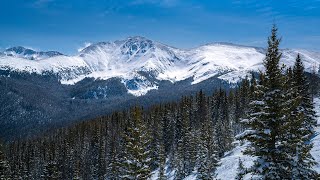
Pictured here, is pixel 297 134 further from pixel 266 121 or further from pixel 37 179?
pixel 37 179

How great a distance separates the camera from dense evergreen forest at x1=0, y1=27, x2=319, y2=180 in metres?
20.5

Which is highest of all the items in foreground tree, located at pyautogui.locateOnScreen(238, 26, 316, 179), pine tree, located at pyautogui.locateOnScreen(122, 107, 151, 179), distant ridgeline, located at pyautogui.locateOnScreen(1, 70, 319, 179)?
foreground tree, located at pyautogui.locateOnScreen(238, 26, 316, 179)

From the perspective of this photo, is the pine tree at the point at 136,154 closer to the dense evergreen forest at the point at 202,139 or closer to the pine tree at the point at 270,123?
the dense evergreen forest at the point at 202,139

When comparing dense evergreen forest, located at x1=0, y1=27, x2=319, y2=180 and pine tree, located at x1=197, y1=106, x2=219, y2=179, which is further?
pine tree, located at x1=197, y1=106, x2=219, y2=179

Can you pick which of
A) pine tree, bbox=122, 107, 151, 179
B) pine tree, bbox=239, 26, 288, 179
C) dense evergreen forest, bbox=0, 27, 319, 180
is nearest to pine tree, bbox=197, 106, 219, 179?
dense evergreen forest, bbox=0, 27, 319, 180

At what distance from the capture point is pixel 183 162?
267 feet

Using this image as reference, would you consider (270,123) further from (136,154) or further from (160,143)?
(160,143)

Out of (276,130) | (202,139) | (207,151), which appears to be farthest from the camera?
(202,139)

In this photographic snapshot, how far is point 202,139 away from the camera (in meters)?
73.9

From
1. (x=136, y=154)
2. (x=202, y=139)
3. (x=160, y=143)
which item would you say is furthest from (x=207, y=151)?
(x=160, y=143)

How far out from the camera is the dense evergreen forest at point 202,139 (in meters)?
20.5

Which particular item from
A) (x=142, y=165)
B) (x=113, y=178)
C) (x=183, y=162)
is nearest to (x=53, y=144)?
(x=113, y=178)

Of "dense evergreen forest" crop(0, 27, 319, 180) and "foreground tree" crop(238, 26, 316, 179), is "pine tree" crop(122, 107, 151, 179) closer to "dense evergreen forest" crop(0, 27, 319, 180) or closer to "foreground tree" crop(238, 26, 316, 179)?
"dense evergreen forest" crop(0, 27, 319, 180)

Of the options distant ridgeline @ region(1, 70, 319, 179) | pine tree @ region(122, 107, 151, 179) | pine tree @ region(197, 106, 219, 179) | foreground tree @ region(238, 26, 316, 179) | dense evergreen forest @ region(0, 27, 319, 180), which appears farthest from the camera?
distant ridgeline @ region(1, 70, 319, 179)
